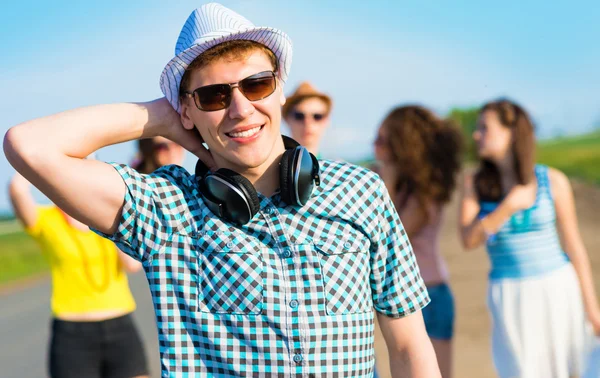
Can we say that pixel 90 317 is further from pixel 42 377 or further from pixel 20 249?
pixel 20 249

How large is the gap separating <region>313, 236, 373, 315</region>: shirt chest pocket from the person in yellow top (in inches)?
115

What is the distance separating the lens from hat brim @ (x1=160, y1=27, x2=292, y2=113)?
2.19m

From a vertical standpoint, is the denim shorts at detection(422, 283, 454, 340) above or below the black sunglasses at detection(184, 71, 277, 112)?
below

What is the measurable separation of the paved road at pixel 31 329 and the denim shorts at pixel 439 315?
3.59 meters

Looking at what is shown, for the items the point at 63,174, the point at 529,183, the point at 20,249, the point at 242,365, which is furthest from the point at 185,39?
the point at 20,249

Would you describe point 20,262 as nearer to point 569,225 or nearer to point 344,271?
point 569,225

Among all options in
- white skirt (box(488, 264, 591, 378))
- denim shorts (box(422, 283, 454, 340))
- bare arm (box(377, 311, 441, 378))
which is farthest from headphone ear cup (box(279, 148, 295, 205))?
white skirt (box(488, 264, 591, 378))

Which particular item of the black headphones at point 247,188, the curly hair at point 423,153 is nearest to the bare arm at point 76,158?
the black headphones at point 247,188

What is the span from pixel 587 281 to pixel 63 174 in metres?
3.93

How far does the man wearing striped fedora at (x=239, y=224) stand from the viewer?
2129mm

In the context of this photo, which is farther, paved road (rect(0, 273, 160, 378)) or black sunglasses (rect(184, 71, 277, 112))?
paved road (rect(0, 273, 160, 378))

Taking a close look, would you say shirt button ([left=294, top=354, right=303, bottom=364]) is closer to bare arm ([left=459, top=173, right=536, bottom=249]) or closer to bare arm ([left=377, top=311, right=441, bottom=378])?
bare arm ([left=377, top=311, right=441, bottom=378])

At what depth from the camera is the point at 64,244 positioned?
15.9 ft

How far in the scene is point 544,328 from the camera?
480 cm
